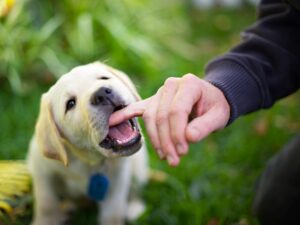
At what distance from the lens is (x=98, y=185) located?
6.28 feet

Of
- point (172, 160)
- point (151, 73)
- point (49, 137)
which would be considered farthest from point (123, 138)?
point (151, 73)

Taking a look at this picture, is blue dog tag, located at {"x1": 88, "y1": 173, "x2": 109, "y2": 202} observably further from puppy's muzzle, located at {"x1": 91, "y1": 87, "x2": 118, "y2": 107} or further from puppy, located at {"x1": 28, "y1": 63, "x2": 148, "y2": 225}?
puppy's muzzle, located at {"x1": 91, "y1": 87, "x2": 118, "y2": 107}

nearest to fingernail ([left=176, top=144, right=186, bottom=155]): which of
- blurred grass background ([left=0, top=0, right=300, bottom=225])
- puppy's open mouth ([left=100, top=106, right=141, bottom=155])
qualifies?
puppy's open mouth ([left=100, top=106, right=141, bottom=155])

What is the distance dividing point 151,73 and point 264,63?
1.88 metres

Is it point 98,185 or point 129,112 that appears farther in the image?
point 98,185

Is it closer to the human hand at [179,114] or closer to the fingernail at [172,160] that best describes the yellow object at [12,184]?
the human hand at [179,114]

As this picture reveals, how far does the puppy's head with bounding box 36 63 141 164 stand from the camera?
1.57m

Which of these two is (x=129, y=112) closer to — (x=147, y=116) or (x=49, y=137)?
(x=147, y=116)

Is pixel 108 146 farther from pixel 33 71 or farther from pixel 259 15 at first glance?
pixel 33 71

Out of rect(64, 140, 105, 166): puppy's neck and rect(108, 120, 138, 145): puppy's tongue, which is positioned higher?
rect(108, 120, 138, 145): puppy's tongue

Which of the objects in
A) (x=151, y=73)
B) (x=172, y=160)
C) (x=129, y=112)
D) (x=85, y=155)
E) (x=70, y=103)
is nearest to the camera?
(x=172, y=160)

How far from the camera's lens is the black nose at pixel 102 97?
1.56 metres

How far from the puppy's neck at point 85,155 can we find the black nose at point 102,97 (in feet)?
1.00

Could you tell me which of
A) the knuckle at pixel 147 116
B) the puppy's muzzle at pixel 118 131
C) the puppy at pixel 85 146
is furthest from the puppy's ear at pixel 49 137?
the knuckle at pixel 147 116
